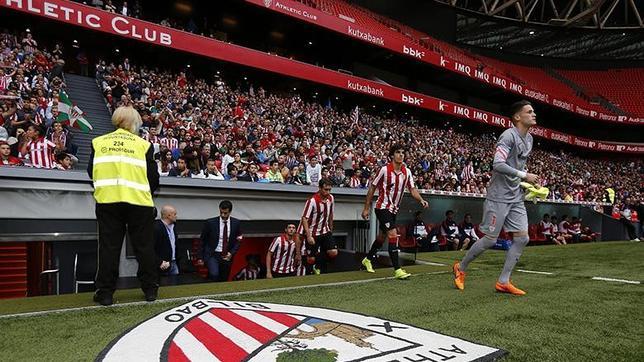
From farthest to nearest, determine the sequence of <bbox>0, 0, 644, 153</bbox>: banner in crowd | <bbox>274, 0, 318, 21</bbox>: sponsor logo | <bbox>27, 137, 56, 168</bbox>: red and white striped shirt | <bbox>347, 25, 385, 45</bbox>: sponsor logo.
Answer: <bbox>347, 25, 385, 45</bbox>: sponsor logo, <bbox>274, 0, 318, 21</bbox>: sponsor logo, <bbox>0, 0, 644, 153</bbox>: banner in crowd, <bbox>27, 137, 56, 168</bbox>: red and white striped shirt

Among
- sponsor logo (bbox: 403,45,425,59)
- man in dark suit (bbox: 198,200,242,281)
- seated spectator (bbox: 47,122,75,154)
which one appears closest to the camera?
man in dark suit (bbox: 198,200,242,281)

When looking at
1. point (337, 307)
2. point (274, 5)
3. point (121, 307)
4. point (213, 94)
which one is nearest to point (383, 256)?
point (337, 307)

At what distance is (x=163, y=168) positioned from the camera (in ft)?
31.6

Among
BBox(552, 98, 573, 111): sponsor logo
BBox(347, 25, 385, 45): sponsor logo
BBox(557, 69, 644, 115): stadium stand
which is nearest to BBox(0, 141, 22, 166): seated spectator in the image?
BBox(347, 25, 385, 45): sponsor logo

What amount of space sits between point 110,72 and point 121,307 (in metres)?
12.9

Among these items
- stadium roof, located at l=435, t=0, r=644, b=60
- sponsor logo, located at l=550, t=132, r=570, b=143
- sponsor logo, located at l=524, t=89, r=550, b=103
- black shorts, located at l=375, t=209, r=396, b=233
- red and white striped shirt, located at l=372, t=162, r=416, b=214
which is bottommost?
black shorts, located at l=375, t=209, r=396, b=233

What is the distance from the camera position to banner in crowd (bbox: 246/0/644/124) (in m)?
21.8

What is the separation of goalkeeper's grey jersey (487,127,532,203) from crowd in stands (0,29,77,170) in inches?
254

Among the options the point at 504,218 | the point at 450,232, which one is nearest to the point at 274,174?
the point at 450,232

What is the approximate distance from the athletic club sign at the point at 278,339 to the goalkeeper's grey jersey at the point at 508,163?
88.2 inches

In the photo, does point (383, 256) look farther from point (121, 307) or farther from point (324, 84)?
point (324, 84)

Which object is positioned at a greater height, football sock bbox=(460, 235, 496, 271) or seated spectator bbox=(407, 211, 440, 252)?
football sock bbox=(460, 235, 496, 271)

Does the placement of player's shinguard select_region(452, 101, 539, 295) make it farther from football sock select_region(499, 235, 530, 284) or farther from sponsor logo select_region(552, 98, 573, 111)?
sponsor logo select_region(552, 98, 573, 111)

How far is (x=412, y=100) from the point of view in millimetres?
27688
